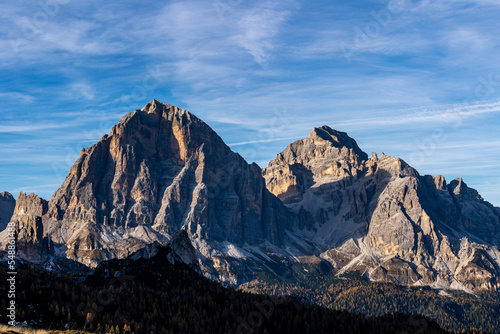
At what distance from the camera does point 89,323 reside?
141 meters

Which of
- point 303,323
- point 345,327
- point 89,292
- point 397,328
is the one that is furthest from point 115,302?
point 397,328

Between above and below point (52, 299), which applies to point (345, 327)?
below

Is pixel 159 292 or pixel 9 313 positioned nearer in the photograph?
pixel 9 313

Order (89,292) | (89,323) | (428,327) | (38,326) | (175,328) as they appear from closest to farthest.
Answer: (38,326), (89,323), (175,328), (89,292), (428,327)

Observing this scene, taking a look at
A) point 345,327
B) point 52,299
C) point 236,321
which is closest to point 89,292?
point 52,299

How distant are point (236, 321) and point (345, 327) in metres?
43.4

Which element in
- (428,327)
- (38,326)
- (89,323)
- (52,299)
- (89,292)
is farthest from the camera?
(428,327)

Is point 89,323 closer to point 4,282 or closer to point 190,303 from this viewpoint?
point 4,282

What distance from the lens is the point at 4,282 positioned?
15125 cm

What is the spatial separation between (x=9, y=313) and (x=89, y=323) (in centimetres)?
2150

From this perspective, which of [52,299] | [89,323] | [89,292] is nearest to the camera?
[89,323]

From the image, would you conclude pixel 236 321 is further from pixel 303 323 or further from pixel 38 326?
pixel 38 326

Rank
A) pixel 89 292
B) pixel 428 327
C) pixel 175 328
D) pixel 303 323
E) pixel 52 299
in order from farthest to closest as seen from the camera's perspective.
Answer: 1. pixel 428 327
2. pixel 303 323
3. pixel 89 292
4. pixel 175 328
5. pixel 52 299

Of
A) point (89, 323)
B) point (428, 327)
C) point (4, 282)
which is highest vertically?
point (4, 282)
